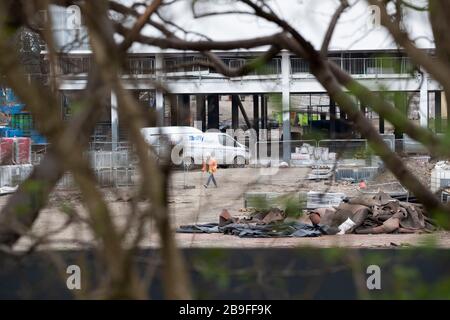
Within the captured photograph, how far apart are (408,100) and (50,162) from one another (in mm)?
1448

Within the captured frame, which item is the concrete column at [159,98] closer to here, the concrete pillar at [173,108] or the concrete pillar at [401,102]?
the concrete pillar at [173,108]

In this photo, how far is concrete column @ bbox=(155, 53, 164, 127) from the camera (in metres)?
2.05

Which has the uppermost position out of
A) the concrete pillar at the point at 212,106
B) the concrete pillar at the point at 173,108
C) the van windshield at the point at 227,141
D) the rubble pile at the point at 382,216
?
the concrete pillar at the point at 212,106

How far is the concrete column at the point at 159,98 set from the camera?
2054 mm

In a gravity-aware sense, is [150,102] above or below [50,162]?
above

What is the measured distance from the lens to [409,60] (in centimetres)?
278

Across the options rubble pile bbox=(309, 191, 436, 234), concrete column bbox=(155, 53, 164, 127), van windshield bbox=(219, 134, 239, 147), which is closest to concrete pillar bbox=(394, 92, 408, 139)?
concrete column bbox=(155, 53, 164, 127)

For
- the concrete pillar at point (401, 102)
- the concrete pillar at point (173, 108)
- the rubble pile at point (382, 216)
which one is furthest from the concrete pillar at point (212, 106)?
the concrete pillar at point (173, 108)

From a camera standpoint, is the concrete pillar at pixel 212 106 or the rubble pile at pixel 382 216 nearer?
the concrete pillar at pixel 212 106

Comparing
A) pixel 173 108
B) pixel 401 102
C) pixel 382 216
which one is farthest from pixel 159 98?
pixel 382 216

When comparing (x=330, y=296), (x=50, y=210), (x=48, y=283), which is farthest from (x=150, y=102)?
(x=330, y=296)

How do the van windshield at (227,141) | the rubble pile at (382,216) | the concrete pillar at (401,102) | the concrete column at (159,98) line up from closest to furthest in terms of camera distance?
A: 1. the concrete column at (159,98)
2. the concrete pillar at (401,102)
3. the rubble pile at (382,216)
4. the van windshield at (227,141)

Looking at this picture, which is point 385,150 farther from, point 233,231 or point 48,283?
point 233,231

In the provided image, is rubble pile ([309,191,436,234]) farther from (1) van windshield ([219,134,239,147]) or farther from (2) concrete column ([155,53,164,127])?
(2) concrete column ([155,53,164,127])
